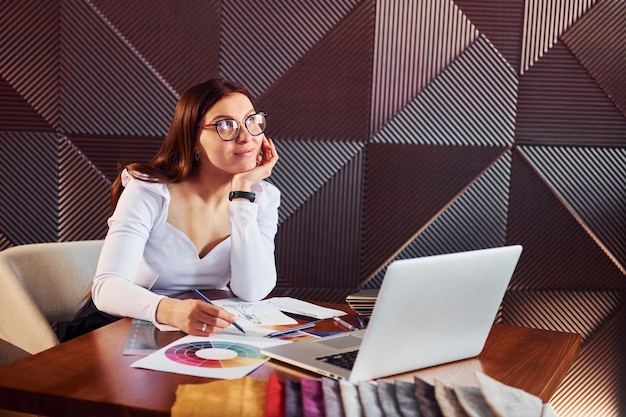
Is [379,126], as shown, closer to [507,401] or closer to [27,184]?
[27,184]

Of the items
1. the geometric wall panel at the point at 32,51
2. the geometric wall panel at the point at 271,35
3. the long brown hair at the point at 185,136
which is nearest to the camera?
the long brown hair at the point at 185,136

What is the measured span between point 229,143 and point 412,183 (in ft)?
6.09

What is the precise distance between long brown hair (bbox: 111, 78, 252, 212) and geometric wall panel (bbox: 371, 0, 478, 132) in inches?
60.7

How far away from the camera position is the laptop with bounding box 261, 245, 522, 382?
5.56 ft

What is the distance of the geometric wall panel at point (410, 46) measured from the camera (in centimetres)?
438

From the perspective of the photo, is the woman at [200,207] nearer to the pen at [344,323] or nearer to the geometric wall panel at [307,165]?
the pen at [344,323]

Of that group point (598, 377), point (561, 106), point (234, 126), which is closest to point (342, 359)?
point (234, 126)

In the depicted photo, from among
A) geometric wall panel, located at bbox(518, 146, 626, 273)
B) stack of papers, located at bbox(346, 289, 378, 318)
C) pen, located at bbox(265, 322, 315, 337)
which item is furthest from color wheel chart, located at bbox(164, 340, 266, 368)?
geometric wall panel, located at bbox(518, 146, 626, 273)

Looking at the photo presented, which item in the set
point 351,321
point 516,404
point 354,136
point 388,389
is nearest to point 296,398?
point 388,389

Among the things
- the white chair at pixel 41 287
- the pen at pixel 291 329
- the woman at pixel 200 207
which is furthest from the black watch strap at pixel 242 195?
the pen at pixel 291 329

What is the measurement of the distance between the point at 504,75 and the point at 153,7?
211 cm

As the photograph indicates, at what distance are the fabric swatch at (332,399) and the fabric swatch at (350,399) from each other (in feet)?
0.03

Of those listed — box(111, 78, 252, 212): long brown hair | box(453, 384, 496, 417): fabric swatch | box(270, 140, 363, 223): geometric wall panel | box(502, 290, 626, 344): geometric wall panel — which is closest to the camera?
box(453, 384, 496, 417): fabric swatch

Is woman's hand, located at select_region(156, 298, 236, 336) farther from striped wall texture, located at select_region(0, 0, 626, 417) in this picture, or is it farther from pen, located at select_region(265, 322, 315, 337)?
striped wall texture, located at select_region(0, 0, 626, 417)
